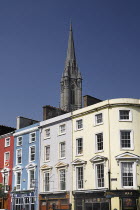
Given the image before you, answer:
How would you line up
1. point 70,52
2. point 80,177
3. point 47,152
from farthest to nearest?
point 70,52 → point 47,152 → point 80,177

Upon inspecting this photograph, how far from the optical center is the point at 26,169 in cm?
4891

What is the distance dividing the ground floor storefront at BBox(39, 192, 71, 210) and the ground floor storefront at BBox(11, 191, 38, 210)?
3.76 ft

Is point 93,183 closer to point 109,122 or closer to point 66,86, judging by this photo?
point 109,122

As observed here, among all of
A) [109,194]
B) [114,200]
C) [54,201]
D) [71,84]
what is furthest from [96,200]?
[71,84]

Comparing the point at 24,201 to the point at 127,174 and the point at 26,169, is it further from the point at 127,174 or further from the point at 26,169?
the point at 127,174

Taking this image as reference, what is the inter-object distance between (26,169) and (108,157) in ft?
48.3

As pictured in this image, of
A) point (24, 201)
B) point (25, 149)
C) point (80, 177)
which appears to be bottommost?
point (24, 201)

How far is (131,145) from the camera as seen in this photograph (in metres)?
39.2

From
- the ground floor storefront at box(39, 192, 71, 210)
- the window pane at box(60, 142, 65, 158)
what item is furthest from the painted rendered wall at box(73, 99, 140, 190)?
the window pane at box(60, 142, 65, 158)

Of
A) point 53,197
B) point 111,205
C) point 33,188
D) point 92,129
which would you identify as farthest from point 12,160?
point 111,205

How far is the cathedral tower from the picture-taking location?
563ft

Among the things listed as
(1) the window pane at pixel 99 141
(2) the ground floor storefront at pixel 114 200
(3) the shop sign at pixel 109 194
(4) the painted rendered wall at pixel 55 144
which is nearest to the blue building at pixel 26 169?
(4) the painted rendered wall at pixel 55 144

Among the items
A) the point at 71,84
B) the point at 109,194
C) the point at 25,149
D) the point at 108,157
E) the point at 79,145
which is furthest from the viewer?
the point at 71,84

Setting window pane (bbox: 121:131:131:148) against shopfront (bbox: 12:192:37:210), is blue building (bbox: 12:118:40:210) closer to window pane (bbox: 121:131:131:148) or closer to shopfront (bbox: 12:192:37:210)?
shopfront (bbox: 12:192:37:210)
